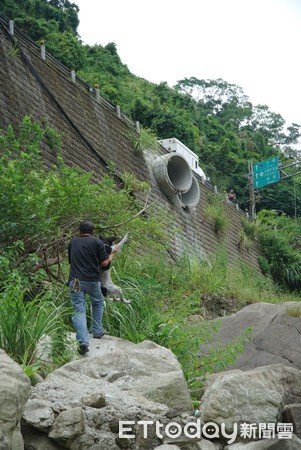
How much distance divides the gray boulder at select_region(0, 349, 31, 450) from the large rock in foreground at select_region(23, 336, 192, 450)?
1.57 feet

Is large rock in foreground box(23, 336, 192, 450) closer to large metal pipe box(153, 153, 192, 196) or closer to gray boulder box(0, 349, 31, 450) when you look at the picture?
gray boulder box(0, 349, 31, 450)

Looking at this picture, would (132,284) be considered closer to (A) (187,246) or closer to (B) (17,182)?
(B) (17,182)

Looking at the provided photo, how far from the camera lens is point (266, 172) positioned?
28891 millimetres

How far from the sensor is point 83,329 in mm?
6680

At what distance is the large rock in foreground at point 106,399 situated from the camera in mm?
4977

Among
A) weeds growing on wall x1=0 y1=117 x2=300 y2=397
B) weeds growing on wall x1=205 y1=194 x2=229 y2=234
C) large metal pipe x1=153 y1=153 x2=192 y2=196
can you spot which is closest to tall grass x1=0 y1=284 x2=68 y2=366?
weeds growing on wall x1=0 y1=117 x2=300 y2=397

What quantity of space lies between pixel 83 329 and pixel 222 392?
5.29 ft

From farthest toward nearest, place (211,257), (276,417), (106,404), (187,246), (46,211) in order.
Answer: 1. (211,257)
2. (187,246)
3. (46,211)
4. (276,417)
5. (106,404)

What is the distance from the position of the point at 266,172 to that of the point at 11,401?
25503 mm

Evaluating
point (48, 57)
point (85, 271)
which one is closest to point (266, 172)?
point (48, 57)

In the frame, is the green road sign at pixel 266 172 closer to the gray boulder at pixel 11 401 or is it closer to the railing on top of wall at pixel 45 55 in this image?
the railing on top of wall at pixel 45 55

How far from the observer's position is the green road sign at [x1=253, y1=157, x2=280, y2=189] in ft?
93.3

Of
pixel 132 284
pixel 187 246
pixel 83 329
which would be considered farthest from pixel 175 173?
pixel 83 329

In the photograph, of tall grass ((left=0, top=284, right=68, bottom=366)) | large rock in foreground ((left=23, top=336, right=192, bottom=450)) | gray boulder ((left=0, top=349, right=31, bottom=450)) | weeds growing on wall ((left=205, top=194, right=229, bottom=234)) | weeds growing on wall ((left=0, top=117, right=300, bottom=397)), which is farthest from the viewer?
weeds growing on wall ((left=205, top=194, right=229, bottom=234))
